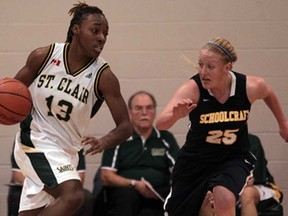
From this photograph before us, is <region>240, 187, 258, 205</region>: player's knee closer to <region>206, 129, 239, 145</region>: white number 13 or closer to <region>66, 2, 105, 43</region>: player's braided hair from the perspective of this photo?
<region>206, 129, 239, 145</region>: white number 13

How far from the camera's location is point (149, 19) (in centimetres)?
695

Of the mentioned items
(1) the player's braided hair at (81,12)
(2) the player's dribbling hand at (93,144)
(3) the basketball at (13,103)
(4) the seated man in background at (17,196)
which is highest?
(1) the player's braided hair at (81,12)

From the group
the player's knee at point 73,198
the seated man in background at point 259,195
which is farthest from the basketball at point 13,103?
the seated man in background at point 259,195

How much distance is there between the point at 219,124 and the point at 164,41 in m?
2.41

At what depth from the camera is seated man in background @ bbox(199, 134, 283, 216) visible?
581 cm

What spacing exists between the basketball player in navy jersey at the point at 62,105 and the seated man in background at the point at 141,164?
155 centimetres

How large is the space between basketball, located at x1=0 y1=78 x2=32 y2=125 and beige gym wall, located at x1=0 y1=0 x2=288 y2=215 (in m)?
2.42

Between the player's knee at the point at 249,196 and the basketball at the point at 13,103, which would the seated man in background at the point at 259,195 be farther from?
the basketball at the point at 13,103

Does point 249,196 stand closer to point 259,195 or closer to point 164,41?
point 259,195

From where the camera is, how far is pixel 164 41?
6965 mm

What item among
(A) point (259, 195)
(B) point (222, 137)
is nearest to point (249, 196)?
(A) point (259, 195)

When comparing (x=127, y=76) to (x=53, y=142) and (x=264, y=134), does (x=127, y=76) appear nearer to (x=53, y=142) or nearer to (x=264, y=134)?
(x=264, y=134)

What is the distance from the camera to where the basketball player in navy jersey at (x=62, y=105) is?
14.9 ft

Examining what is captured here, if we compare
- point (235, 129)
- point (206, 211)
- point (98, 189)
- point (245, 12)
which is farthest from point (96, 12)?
point (245, 12)
